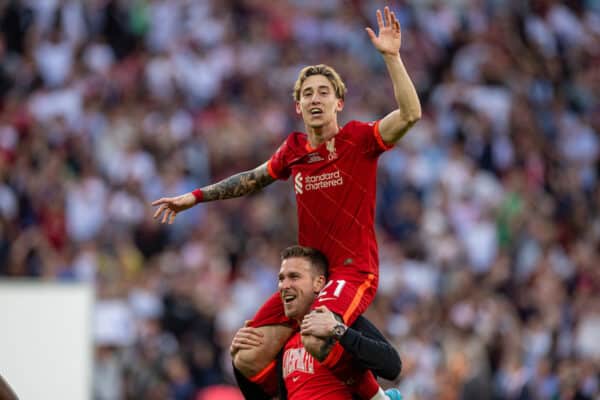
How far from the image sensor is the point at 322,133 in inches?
265

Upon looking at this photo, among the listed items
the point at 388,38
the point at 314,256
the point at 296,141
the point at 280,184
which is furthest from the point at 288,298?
the point at 280,184

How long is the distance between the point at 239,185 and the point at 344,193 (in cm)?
79

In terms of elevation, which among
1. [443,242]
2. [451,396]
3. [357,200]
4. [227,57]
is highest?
[227,57]

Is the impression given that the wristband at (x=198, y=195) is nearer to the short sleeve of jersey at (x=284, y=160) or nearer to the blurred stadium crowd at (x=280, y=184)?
the short sleeve of jersey at (x=284, y=160)

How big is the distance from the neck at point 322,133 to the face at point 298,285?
680 mm

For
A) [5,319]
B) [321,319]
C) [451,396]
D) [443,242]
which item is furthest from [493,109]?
[321,319]

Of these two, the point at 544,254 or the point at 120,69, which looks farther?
the point at 120,69

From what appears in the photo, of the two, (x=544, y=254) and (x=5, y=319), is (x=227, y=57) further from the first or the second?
(x=5, y=319)

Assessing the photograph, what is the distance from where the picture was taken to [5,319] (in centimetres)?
864

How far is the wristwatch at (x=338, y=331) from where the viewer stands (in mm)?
6395

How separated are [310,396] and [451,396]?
4.09 metres

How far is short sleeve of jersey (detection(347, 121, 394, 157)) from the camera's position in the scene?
6566mm

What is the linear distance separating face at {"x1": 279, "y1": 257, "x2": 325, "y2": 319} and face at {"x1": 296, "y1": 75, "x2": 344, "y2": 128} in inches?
31.8

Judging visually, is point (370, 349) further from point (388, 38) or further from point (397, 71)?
point (388, 38)
